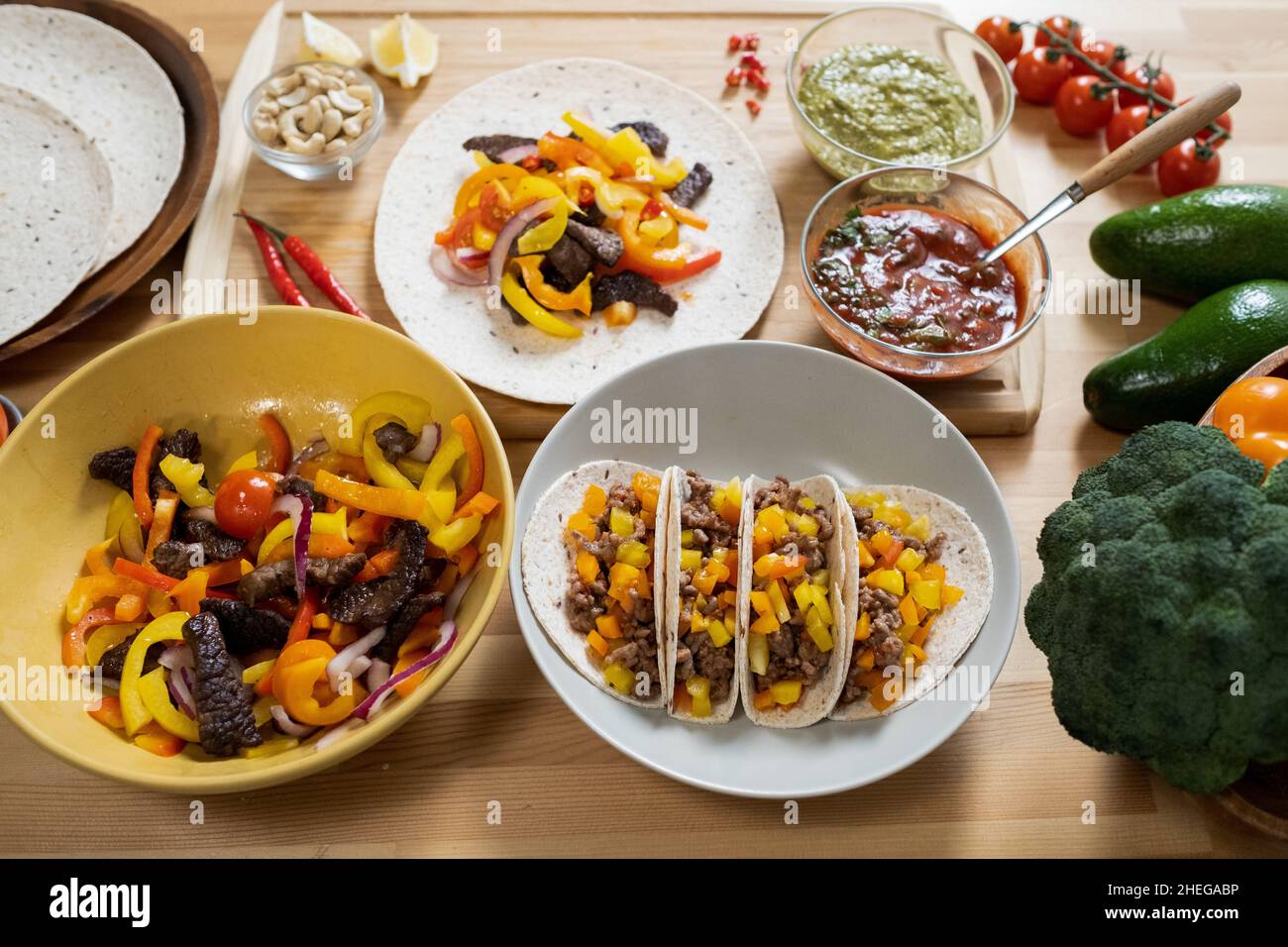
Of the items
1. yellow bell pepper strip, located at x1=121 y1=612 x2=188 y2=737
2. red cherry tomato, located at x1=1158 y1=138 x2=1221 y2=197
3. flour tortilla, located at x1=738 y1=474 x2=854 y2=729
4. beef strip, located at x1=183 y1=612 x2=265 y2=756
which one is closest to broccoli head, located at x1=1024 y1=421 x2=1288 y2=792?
flour tortilla, located at x1=738 y1=474 x2=854 y2=729

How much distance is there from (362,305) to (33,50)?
1587mm

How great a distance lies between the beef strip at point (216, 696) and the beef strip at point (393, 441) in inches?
24.9

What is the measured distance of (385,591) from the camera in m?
2.48

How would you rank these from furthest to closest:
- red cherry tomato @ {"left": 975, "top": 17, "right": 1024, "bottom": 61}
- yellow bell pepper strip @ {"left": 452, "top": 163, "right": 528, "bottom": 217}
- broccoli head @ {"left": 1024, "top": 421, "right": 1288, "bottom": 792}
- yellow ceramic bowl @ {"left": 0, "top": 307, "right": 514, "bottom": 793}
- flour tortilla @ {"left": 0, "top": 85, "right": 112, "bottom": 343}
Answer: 1. red cherry tomato @ {"left": 975, "top": 17, "right": 1024, "bottom": 61}
2. yellow bell pepper strip @ {"left": 452, "top": 163, "right": 528, "bottom": 217}
3. flour tortilla @ {"left": 0, "top": 85, "right": 112, "bottom": 343}
4. yellow ceramic bowl @ {"left": 0, "top": 307, "right": 514, "bottom": 793}
5. broccoli head @ {"left": 1024, "top": 421, "right": 1288, "bottom": 792}

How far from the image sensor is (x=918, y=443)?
9.61 feet

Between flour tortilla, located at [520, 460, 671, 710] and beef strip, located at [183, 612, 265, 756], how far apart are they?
73 cm

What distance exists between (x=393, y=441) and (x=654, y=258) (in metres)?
1.11

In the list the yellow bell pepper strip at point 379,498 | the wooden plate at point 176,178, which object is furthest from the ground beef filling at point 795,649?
the wooden plate at point 176,178

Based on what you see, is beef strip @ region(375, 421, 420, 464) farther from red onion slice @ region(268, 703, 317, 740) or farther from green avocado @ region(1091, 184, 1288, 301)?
green avocado @ region(1091, 184, 1288, 301)

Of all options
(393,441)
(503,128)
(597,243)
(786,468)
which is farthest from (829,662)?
(503,128)

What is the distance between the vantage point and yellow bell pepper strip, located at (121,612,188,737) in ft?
7.75

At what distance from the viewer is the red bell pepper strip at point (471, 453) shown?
2.65 m

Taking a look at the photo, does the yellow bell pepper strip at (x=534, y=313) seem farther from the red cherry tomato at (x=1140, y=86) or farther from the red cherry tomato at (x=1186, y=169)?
the red cherry tomato at (x=1140, y=86)

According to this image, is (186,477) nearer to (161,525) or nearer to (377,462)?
(161,525)
